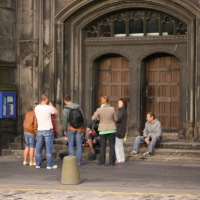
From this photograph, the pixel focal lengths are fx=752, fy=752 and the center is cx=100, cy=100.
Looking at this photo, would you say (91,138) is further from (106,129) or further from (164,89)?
(164,89)

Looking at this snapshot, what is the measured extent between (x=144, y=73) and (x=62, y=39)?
2682 millimetres

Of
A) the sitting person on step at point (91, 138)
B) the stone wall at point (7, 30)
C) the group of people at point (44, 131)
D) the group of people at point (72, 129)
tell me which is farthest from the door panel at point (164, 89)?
the group of people at point (44, 131)

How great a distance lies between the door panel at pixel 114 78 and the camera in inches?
904

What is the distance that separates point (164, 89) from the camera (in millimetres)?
22438

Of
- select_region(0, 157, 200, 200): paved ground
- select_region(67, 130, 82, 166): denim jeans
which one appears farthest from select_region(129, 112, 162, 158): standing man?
select_region(67, 130, 82, 166): denim jeans

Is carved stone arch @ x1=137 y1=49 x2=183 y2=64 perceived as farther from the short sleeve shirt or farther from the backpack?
the short sleeve shirt

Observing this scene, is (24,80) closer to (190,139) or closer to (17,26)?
(17,26)

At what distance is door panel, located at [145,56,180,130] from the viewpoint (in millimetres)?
22328

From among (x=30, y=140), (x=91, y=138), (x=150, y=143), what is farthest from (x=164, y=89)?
(x=30, y=140)

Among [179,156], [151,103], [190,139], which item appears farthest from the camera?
[151,103]

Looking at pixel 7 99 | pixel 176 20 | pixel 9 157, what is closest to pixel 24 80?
pixel 7 99

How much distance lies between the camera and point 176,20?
72.1 feet

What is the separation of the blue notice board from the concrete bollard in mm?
7554

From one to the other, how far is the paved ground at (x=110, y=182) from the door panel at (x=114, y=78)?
4039 millimetres
